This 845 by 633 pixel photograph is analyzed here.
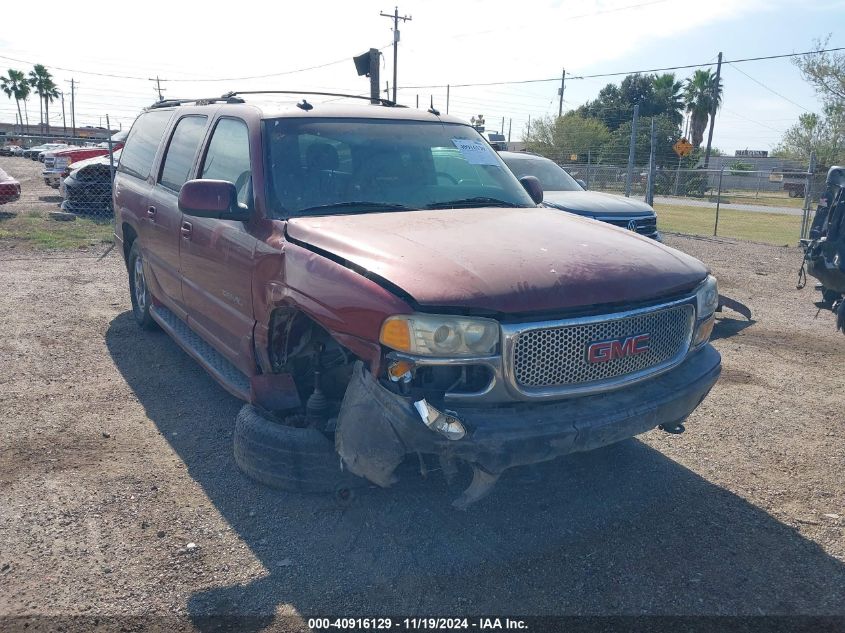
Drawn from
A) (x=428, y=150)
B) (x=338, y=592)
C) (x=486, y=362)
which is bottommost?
(x=338, y=592)

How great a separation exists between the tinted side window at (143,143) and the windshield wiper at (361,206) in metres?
2.46

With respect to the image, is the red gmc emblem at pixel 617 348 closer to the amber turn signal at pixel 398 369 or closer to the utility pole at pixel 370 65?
the amber turn signal at pixel 398 369

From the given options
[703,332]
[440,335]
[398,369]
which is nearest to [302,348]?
[398,369]

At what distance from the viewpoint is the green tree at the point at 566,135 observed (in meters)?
46.1

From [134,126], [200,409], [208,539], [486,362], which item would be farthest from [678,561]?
[134,126]

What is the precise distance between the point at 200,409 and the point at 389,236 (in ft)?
7.60

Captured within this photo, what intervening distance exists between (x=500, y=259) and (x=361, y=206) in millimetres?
1102

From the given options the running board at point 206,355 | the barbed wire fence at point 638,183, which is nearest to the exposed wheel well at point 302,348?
the running board at point 206,355

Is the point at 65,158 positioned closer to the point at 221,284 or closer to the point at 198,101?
the point at 198,101

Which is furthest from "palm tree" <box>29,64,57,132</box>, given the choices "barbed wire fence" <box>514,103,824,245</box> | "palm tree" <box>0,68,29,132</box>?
"barbed wire fence" <box>514,103,824,245</box>

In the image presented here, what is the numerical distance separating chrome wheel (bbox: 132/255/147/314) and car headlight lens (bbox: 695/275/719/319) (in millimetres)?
4583

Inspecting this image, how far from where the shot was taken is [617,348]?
3176 mm

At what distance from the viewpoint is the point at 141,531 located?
345 centimetres

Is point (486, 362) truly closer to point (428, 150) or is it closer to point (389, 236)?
point (389, 236)
